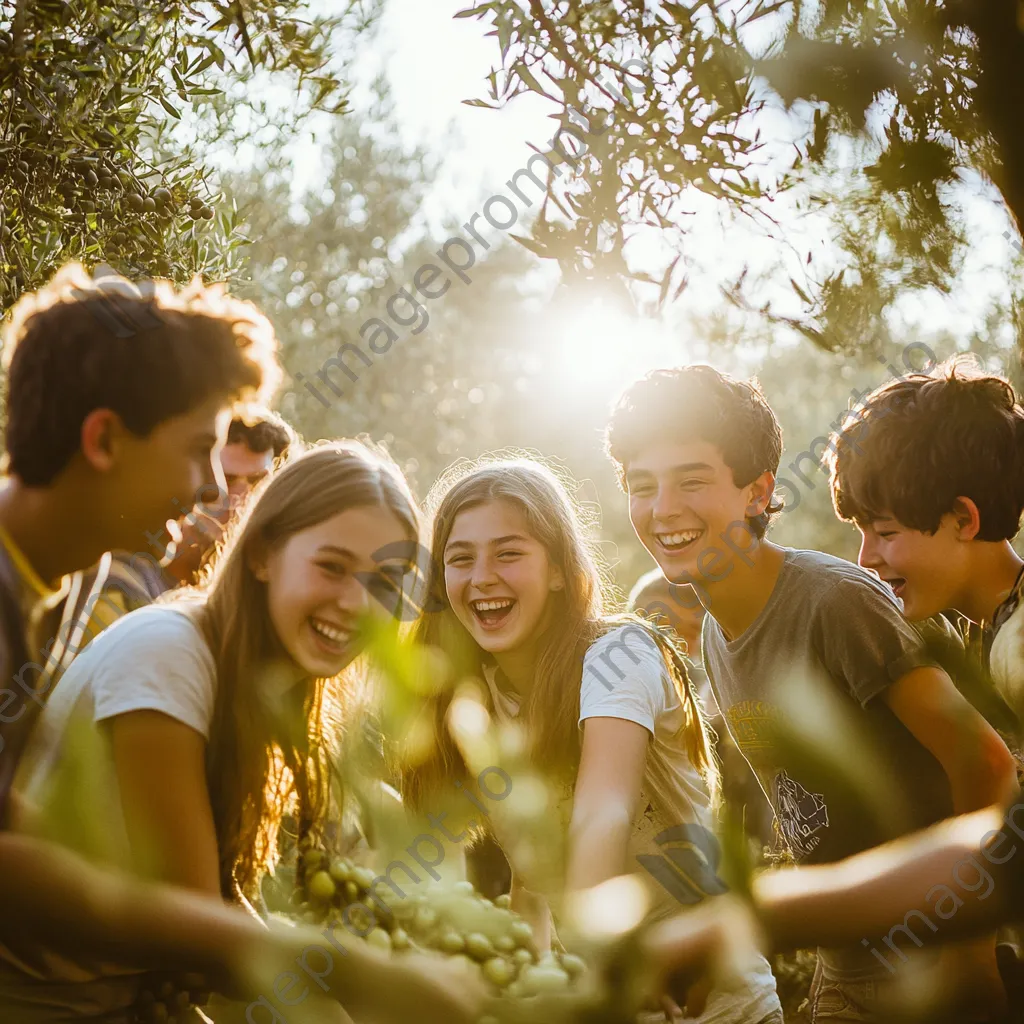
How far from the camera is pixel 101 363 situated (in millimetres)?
2027

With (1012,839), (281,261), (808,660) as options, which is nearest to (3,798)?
(1012,839)

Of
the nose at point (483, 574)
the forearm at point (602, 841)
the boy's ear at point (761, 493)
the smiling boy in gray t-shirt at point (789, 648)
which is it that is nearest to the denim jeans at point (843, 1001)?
the smiling boy in gray t-shirt at point (789, 648)

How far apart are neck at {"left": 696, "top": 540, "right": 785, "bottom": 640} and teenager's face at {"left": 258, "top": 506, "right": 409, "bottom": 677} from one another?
120cm

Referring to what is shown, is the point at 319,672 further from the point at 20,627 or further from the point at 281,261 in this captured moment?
the point at 281,261

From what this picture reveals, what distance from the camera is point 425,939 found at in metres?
1.54

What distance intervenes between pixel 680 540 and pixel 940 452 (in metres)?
0.88

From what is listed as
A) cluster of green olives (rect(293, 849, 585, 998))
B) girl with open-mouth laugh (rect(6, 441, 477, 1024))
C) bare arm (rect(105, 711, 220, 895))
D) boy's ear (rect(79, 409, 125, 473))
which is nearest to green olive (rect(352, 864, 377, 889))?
cluster of green olives (rect(293, 849, 585, 998))

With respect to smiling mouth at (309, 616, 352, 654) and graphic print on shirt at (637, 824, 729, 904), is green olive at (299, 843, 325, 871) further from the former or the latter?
graphic print on shirt at (637, 824, 729, 904)

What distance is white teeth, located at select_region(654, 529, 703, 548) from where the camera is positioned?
3348 mm

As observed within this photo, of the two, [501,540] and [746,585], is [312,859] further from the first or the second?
[746,585]

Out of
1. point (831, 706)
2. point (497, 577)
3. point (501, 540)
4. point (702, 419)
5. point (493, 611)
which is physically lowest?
point (831, 706)

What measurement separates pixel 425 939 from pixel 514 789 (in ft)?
1.66

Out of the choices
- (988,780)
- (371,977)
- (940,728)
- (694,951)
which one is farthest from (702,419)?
(694,951)

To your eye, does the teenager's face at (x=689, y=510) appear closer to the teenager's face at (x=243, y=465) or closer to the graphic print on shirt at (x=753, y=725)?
the graphic print on shirt at (x=753, y=725)
